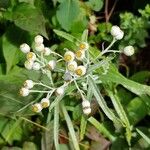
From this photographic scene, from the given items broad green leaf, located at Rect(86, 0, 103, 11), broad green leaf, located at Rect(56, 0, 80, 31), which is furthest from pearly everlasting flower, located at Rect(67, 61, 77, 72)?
broad green leaf, located at Rect(86, 0, 103, 11)

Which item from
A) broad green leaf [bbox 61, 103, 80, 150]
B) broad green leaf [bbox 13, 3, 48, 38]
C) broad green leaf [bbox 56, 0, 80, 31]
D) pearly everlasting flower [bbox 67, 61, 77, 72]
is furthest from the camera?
broad green leaf [bbox 56, 0, 80, 31]

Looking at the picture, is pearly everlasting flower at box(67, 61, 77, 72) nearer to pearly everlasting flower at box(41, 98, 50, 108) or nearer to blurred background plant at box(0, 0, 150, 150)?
pearly everlasting flower at box(41, 98, 50, 108)

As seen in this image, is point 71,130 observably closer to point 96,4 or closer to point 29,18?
point 29,18

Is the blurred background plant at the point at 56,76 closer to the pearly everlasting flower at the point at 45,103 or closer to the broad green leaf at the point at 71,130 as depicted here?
the broad green leaf at the point at 71,130

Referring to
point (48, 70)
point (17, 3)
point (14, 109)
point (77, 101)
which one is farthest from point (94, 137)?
point (17, 3)

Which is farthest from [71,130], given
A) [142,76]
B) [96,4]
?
[96,4]
